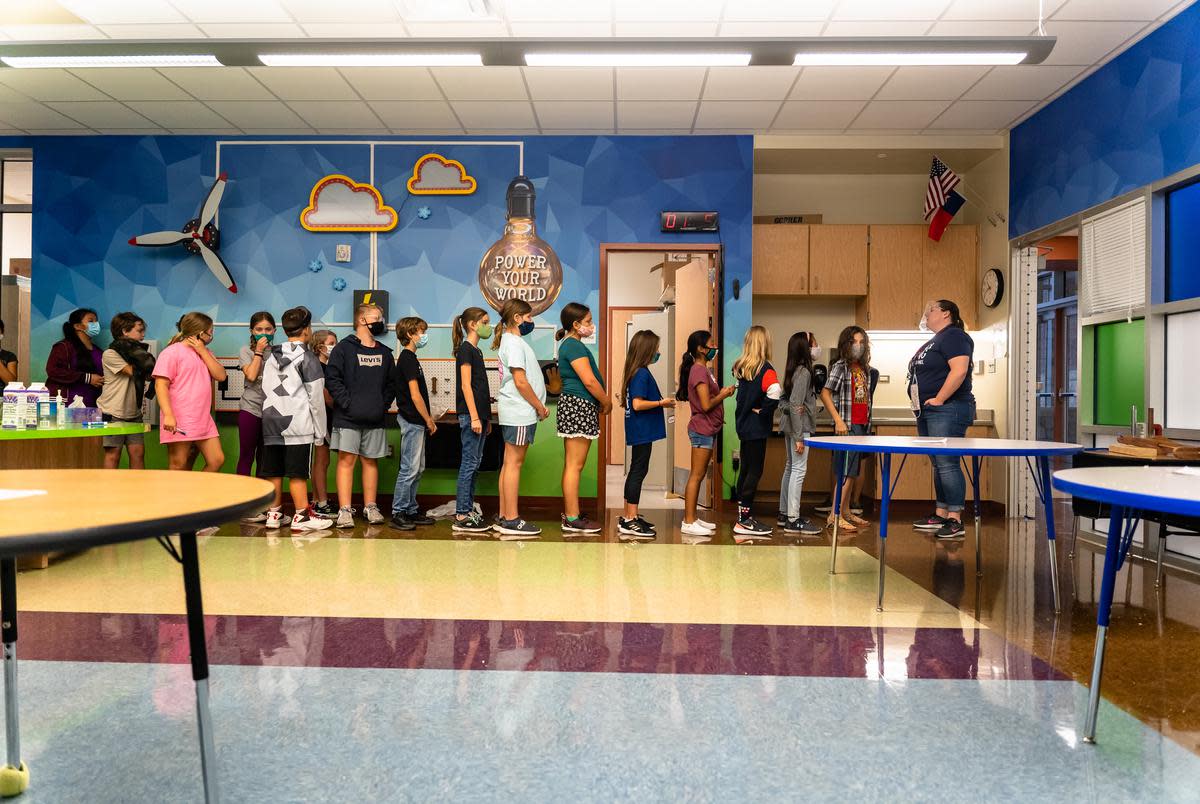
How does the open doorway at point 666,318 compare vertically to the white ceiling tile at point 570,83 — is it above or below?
below

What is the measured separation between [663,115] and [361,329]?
2961 millimetres

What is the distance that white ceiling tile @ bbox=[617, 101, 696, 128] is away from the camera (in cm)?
614

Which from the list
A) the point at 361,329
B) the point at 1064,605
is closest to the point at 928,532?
the point at 1064,605

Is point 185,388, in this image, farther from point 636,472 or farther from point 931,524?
point 931,524

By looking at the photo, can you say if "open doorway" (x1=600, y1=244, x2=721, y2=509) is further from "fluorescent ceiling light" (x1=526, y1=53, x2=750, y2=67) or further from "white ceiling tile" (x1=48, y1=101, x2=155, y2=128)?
"white ceiling tile" (x1=48, y1=101, x2=155, y2=128)

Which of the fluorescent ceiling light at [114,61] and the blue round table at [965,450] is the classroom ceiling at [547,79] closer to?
the fluorescent ceiling light at [114,61]

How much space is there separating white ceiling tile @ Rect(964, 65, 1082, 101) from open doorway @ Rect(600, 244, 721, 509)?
2.28 meters

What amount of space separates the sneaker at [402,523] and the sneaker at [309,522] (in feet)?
1.45

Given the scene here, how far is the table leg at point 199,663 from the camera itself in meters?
1.48

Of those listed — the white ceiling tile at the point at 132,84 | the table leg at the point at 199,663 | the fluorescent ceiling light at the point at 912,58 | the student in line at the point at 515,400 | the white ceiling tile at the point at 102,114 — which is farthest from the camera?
the white ceiling tile at the point at 102,114

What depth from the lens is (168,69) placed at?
18.2 feet

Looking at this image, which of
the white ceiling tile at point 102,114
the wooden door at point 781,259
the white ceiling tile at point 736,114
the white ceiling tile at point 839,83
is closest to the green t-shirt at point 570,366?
the white ceiling tile at point 736,114

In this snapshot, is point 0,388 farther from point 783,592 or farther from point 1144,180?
point 1144,180

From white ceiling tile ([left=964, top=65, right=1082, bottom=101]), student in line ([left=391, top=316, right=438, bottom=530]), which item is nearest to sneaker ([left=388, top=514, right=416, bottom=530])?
student in line ([left=391, top=316, right=438, bottom=530])
